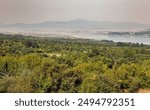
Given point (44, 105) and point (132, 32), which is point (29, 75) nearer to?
point (44, 105)

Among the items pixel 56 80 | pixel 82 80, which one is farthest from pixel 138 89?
pixel 56 80

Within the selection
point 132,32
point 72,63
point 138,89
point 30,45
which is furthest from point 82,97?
point 132,32

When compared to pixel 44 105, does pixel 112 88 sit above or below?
below

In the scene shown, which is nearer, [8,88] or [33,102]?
[33,102]

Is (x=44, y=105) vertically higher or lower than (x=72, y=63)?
higher

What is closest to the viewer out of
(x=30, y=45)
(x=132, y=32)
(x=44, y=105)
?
(x=44, y=105)

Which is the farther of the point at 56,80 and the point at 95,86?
the point at 56,80

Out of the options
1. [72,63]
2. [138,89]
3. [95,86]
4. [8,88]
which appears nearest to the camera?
[8,88]

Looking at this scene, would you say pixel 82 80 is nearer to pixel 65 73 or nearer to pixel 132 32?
pixel 65 73

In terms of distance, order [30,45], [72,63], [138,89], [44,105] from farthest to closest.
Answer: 1. [30,45]
2. [72,63]
3. [138,89]
4. [44,105]
